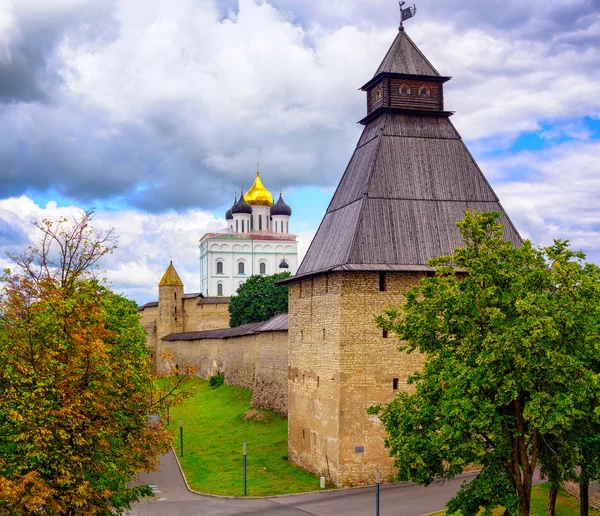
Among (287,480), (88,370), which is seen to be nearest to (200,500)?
(287,480)

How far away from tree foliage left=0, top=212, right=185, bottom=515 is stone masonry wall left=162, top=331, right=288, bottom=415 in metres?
19.5

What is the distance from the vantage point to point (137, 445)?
17219 millimetres

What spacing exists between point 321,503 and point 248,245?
319ft

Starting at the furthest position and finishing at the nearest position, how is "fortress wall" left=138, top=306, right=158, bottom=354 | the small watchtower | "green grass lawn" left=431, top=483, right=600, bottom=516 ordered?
1. "fortress wall" left=138, top=306, right=158, bottom=354
2. the small watchtower
3. "green grass lawn" left=431, top=483, right=600, bottom=516

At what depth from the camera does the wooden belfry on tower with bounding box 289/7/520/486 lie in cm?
2412

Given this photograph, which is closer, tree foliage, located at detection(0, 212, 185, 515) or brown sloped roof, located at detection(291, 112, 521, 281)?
tree foliage, located at detection(0, 212, 185, 515)

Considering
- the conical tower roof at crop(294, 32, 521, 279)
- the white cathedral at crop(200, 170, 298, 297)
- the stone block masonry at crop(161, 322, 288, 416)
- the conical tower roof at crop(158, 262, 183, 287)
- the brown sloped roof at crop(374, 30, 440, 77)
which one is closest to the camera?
the conical tower roof at crop(294, 32, 521, 279)

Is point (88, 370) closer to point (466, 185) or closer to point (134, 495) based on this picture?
point (134, 495)

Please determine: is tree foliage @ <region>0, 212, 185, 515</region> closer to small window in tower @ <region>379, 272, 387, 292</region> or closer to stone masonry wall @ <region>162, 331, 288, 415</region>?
small window in tower @ <region>379, 272, 387, 292</region>

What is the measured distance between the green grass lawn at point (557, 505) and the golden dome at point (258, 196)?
344 feet

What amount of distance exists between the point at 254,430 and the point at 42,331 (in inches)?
827

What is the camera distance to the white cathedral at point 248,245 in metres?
118

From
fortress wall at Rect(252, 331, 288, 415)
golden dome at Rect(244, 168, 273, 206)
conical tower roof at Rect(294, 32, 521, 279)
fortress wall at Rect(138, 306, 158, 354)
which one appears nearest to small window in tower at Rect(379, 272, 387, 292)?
conical tower roof at Rect(294, 32, 521, 279)

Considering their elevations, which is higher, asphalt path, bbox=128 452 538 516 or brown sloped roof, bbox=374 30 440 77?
brown sloped roof, bbox=374 30 440 77
